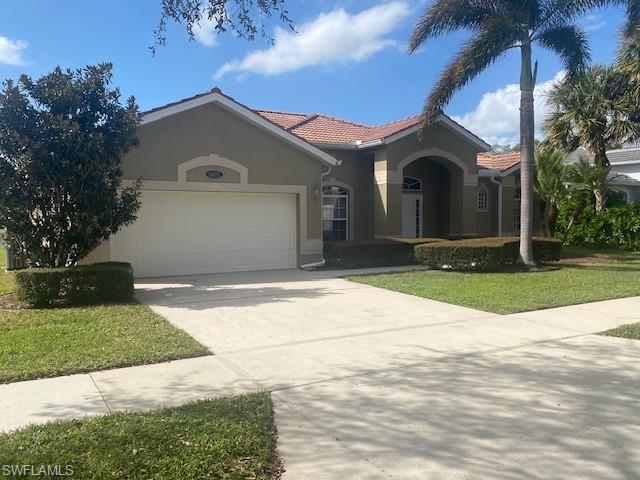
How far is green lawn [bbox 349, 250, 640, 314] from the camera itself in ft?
31.1

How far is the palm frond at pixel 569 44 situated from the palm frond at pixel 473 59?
3.26 ft

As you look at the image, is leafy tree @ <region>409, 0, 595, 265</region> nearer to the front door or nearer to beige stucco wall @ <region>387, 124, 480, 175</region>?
beige stucco wall @ <region>387, 124, 480, 175</region>

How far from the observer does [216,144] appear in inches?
540

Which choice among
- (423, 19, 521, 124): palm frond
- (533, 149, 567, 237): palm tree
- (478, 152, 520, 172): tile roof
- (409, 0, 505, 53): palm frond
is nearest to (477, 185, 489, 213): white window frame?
(478, 152, 520, 172): tile roof

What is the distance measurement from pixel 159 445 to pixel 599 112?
70.8ft

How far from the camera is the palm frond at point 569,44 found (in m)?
14.4

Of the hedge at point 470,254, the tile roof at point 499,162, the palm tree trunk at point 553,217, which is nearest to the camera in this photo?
the hedge at point 470,254

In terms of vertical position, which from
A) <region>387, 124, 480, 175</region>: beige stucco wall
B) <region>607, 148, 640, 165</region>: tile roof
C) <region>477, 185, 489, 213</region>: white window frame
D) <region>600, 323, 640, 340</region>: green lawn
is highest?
<region>607, 148, 640, 165</region>: tile roof

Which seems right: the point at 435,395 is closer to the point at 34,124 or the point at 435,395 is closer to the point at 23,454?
the point at 23,454

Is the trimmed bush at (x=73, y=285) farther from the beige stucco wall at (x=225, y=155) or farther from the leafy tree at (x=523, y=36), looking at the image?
the leafy tree at (x=523, y=36)

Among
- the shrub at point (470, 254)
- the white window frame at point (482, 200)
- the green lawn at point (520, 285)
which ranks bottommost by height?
the green lawn at point (520, 285)

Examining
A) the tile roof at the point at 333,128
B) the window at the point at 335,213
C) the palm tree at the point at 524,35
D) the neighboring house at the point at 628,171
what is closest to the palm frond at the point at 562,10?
the palm tree at the point at 524,35

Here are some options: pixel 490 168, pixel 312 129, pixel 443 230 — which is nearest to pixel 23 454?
pixel 312 129

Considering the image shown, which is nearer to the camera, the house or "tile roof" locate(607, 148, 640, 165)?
the house
